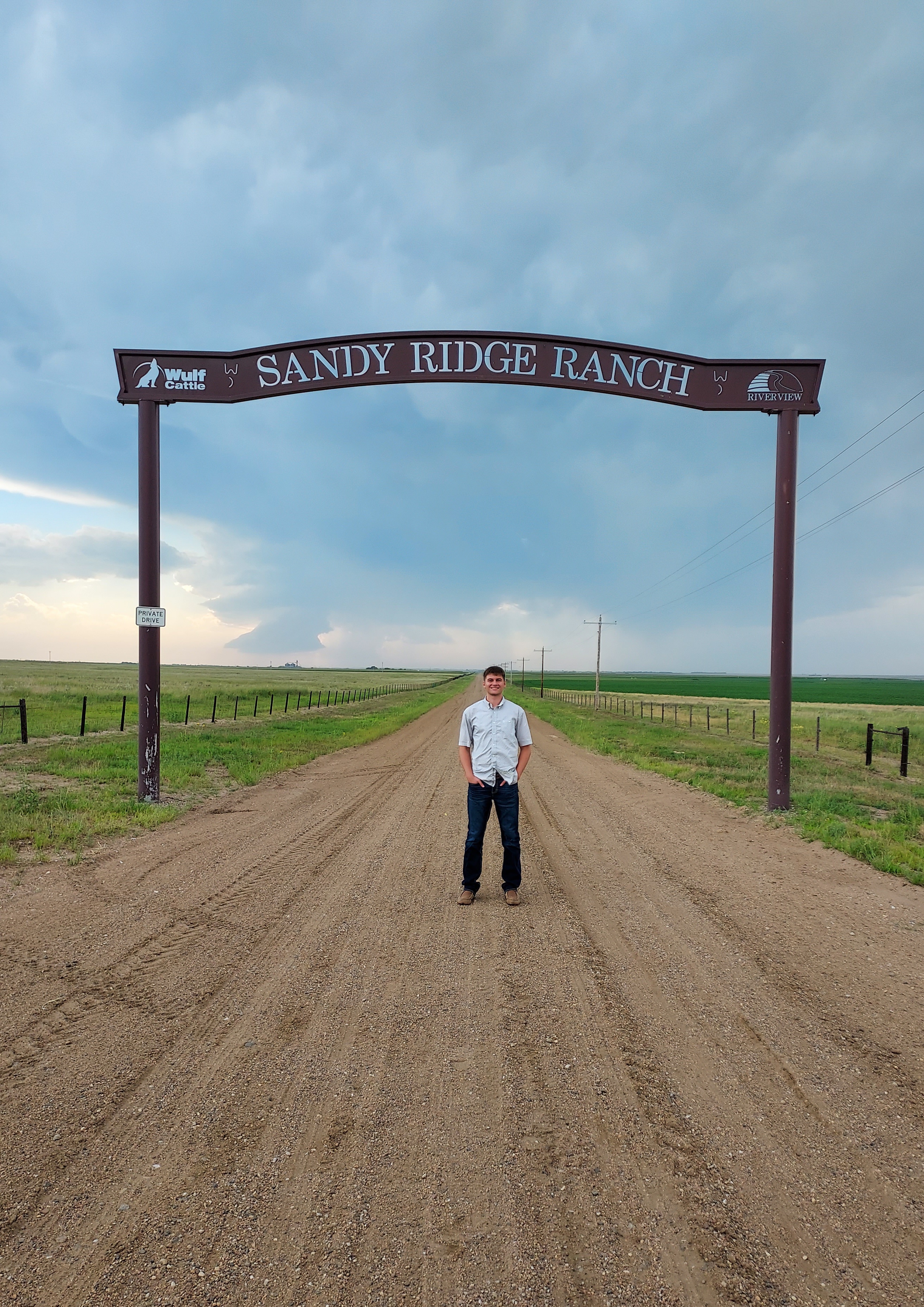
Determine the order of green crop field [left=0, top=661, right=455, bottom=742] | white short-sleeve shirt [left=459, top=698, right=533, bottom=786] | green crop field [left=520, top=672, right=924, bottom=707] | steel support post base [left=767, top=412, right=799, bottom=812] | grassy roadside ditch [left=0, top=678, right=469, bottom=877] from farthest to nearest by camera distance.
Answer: green crop field [left=520, top=672, right=924, bottom=707] → green crop field [left=0, top=661, right=455, bottom=742] → steel support post base [left=767, top=412, right=799, bottom=812] → grassy roadside ditch [left=0, top=678, right=469, bottom=877] → white short-sleeve shirt [left=459, top=698, right=533, bottom=786]

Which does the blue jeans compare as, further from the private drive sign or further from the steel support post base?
the private drive sign

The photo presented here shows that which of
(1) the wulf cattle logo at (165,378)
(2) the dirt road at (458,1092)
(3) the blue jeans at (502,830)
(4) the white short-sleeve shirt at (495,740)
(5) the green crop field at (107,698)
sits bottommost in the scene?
(5) the green crop field at (107,698)

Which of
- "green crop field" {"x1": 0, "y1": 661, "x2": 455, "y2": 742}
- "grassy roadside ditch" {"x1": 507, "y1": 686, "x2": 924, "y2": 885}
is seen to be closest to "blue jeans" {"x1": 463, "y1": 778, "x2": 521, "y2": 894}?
"grassy roadside ditch" {"x1": 507, "y1": 686, "x2": 924, "y2": 885}

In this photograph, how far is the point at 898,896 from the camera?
6.11 meters

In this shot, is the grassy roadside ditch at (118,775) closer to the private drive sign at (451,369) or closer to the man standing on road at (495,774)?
the man standing on road at (495,774)

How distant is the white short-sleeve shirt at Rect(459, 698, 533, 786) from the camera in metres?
5.84

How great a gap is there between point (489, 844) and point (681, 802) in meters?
4.20

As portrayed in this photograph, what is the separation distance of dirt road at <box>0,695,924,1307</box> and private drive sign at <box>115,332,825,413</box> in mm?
6881

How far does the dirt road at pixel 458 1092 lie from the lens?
217 cm

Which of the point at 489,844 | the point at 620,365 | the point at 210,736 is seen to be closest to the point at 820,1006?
the point at 489,844

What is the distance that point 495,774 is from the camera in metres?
5.86

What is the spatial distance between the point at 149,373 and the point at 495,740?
785cm

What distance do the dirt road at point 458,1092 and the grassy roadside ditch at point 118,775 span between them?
1.95 m

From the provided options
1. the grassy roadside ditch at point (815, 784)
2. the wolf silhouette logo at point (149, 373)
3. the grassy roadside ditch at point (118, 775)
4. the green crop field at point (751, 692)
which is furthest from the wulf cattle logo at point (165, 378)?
the green crop field at point (751, 692)
